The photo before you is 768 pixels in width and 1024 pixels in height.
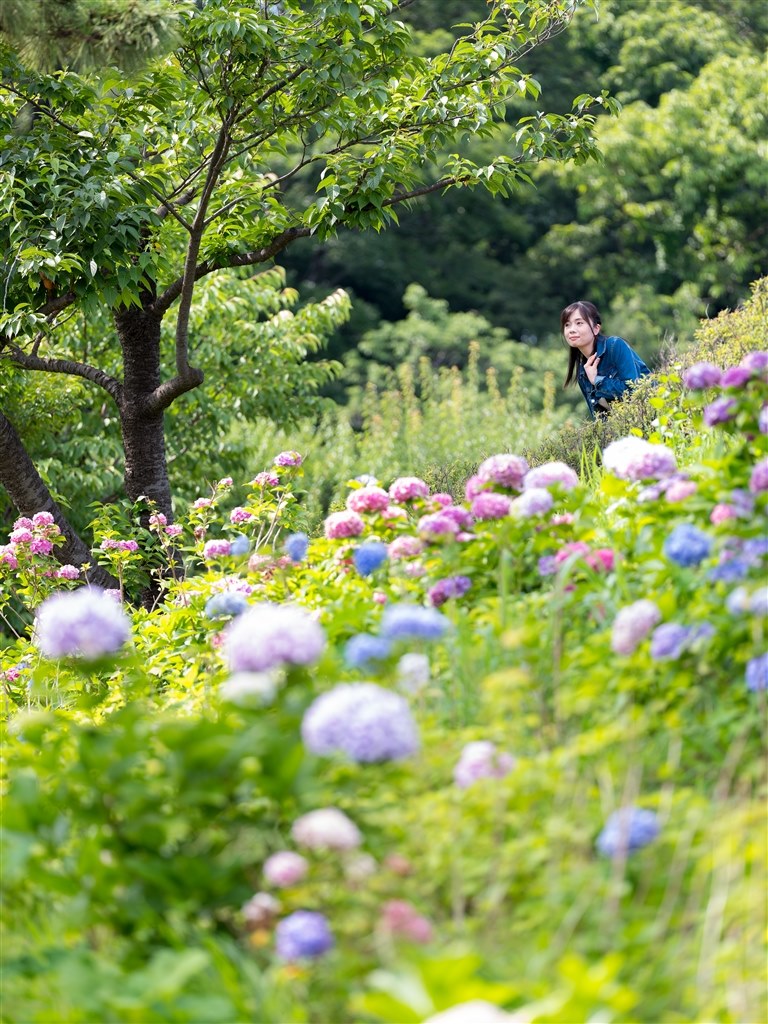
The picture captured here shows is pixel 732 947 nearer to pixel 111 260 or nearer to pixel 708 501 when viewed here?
pixel 708 501

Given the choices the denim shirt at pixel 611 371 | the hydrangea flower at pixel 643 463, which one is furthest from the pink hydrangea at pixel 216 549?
the denim shirt at pixel 611 371

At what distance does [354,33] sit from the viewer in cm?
590

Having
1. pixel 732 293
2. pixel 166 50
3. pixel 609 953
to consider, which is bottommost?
pixel 609 953

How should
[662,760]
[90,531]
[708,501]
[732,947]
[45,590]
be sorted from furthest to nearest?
[90,531] < [45,590] < [708,501] < [662,760] < [732,947]

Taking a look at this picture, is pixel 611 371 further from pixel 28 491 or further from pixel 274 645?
pixel 274 645

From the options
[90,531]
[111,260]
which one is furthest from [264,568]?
[90,531]

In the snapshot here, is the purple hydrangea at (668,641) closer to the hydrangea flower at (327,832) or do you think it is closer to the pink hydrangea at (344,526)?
the hydrangea flower at (327,832)

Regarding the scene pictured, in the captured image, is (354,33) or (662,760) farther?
(354,33)

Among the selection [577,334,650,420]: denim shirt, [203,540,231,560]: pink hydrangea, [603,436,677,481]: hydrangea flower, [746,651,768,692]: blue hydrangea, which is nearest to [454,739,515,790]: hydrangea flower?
[746,651,768,692]: blue hydrangea

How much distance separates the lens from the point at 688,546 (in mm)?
2629

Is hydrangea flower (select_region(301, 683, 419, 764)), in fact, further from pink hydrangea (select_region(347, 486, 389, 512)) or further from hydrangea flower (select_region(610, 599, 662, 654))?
pink hydrangea (select_region(347, 486, 389, 512))

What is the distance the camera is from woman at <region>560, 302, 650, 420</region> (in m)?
6.75

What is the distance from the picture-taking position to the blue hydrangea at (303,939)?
1875 mm

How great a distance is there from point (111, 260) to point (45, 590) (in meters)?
1.58
